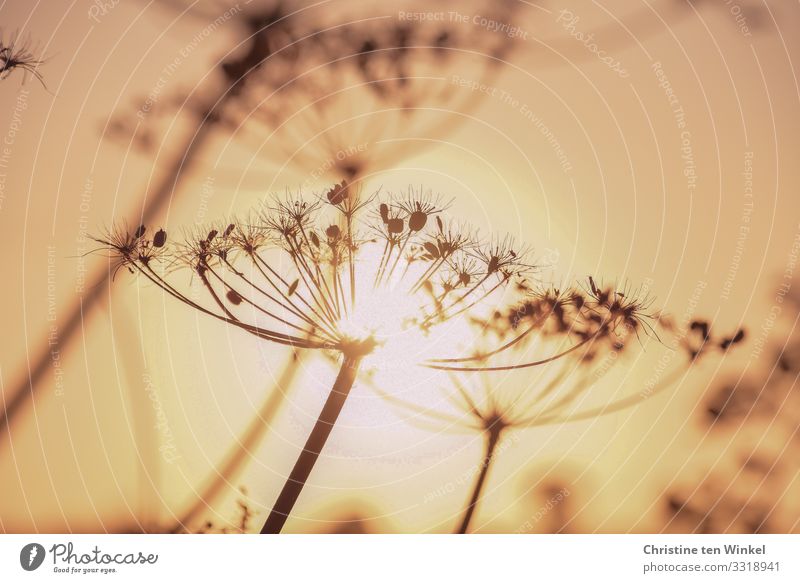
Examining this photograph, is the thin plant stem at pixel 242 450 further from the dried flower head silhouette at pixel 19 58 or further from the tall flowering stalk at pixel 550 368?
the dried flower head silhouette at pixel 19 58

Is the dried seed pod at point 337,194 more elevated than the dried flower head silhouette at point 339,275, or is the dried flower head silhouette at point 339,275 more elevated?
the dried seed pod at point 337,194

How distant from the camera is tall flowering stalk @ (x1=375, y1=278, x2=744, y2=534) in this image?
106 centimetres

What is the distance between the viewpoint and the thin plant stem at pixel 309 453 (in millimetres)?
1039

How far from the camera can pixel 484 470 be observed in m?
1.07

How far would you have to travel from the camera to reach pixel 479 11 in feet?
3.52

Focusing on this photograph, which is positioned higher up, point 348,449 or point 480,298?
point 480,298

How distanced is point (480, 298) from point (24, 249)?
2.53 ft

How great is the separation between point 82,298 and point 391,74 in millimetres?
650

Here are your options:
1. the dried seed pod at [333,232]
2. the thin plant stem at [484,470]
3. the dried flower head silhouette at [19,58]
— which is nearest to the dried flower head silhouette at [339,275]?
the dried seed pod at [333,232]

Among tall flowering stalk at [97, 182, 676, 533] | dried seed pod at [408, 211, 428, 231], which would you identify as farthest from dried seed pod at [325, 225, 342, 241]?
dried seed pod at [408, 211, 428, 231]

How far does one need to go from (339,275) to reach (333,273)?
1 cm
